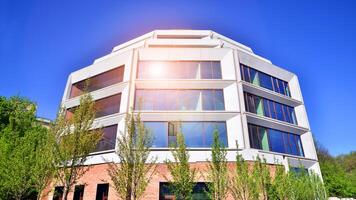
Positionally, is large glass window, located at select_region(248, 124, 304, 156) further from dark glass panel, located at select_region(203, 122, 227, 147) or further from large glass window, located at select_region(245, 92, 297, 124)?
dark glass panel, located at select_region(203, 122, 227, 147)

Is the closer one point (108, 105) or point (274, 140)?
point (274, 140)

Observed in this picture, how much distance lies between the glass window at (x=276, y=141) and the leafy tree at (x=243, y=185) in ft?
23.6

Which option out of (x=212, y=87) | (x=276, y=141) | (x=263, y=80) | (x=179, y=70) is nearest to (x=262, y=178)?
(x=276, y=141)

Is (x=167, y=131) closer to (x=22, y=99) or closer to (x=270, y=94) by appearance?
(x=270, y=94)

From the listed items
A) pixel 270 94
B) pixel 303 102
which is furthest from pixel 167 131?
pixel 303 102

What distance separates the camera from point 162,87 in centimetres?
2380

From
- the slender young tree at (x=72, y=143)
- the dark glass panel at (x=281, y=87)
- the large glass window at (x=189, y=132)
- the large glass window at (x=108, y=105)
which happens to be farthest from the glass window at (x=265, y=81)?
the slender young tree at (x=72, y=143)

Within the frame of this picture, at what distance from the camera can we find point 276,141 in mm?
24391

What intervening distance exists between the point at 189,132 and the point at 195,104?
2881 millimetres

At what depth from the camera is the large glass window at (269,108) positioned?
24.5 meters

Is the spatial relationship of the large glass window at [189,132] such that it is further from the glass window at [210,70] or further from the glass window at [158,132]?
the glass window at [210,70]

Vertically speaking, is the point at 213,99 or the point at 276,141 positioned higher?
the point at 213,99

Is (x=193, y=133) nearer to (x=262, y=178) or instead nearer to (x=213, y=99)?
(x=213, y=99)

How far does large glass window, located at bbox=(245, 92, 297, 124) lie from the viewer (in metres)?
24.5
